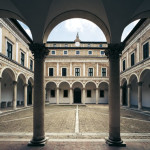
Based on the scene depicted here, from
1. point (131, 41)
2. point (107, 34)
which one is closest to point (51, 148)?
point (107, 34)

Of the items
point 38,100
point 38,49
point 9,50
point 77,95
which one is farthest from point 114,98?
point 77,95

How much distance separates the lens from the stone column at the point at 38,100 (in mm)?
4797

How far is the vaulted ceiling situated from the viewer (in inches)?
184

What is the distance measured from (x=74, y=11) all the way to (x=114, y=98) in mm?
4215

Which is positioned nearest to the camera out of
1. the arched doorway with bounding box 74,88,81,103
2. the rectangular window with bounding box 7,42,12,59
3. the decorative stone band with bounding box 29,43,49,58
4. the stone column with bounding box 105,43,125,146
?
the stone column with bounding box 105,43,125,146

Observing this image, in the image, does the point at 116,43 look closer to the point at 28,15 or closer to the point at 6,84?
the point at 28,15

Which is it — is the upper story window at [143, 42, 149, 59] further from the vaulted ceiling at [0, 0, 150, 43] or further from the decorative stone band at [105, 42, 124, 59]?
the decorative stone band at [105, 42, 124, 59]

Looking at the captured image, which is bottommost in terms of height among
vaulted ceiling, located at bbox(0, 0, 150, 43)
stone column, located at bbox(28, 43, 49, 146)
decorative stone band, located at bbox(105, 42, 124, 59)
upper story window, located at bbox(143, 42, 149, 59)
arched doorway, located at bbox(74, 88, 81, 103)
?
arched doorway, located at bbox(74, 88, 81, 103)

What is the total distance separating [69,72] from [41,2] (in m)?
21.2

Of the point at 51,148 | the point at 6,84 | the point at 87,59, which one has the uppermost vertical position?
the point at 87,59

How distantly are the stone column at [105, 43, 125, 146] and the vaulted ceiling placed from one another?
453mm

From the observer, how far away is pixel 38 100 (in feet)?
16.1

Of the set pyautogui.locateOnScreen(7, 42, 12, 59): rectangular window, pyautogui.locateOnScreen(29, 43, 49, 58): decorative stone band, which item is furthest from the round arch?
pyautogui.locateOnScreen(7, 42, 12, 59): rectangular window

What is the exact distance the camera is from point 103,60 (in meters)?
26.0
